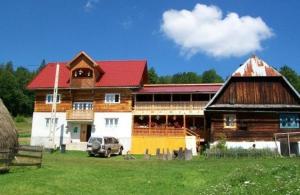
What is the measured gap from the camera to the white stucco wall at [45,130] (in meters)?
50.2

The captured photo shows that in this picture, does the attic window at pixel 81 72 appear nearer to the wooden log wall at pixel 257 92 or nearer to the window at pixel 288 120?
the wooden log wall at pixel 257 92

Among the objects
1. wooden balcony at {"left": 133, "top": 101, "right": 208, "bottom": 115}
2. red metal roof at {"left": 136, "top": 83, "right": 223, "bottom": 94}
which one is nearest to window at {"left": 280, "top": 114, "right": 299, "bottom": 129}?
red metal roof at {"left": 136, "top": 83, "right": 223, "bottom": 94}

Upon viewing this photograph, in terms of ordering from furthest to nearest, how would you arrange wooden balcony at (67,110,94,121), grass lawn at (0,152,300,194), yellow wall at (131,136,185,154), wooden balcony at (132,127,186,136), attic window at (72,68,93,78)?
attic window at (72,68,93,78) → wooden balcony at (67,110,94,121) → wooden balcony at (132,127,186,136) → yellow wall at (131,136,185,154) → grass lawn at (0,152,300,194)

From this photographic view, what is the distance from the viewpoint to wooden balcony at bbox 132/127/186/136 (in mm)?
44406

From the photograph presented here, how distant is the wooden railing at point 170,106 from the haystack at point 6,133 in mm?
23865

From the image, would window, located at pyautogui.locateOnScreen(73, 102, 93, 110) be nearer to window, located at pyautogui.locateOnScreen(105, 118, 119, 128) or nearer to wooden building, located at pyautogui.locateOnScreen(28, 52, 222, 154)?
wooden building, located at pyautogui.locateOnScreen(28, 52, 222, 154)

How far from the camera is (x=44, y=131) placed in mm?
50812

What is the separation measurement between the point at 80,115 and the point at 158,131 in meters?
10.2

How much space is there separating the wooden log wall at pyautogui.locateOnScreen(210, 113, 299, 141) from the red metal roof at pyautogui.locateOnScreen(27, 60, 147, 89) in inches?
512

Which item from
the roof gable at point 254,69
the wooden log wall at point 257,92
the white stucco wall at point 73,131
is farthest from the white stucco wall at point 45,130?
the roof gable at point 254,69

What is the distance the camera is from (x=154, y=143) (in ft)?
148

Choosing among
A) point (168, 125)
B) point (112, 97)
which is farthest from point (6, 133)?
point (112, 97)

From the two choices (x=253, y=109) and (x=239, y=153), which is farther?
(x=253, y=109)

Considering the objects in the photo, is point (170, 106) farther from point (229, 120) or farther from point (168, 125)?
point (229, 120)
